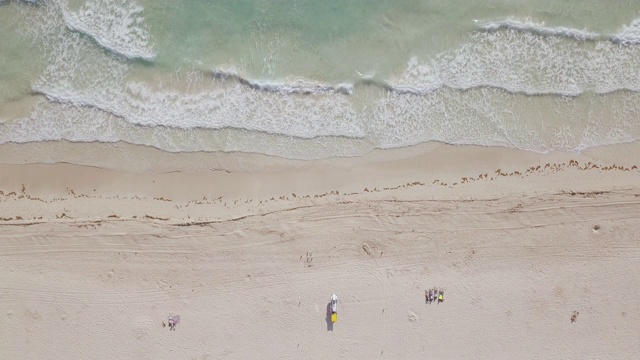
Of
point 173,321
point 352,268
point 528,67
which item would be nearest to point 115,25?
point 173,321

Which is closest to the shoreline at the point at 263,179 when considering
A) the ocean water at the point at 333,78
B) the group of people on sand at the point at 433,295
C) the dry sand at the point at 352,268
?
the dry sand at the point at 352,268

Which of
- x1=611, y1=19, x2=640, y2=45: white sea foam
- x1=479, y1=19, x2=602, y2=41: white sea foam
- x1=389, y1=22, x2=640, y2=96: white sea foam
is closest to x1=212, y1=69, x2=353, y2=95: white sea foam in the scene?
x1=389, y1=22, x2=640, y2=96: white sea foam

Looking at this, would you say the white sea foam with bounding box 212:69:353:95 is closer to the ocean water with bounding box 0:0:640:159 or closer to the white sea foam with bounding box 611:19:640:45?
the ocean water with bounding box 0:0:640:159

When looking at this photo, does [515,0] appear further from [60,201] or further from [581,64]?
[60,201]

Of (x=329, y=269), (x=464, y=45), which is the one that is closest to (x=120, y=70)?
(x=329, y=269)

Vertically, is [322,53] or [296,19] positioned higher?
[296,19]

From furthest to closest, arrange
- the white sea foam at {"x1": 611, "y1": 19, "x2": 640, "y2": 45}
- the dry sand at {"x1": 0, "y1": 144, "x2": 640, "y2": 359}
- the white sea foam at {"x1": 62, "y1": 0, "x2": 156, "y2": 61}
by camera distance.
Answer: the white sea foam at {"x1": 62, "y1": 0, "x2": 156, "y2": 61}, the white sea foam at {"x1": 611, "y1": 19, "x2": 640, "y2": 45}, the dry sand at {"x1": 0, "y1": 144, "x2": 640, "y2": 359}

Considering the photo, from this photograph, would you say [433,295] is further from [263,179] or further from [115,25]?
[115,25]
